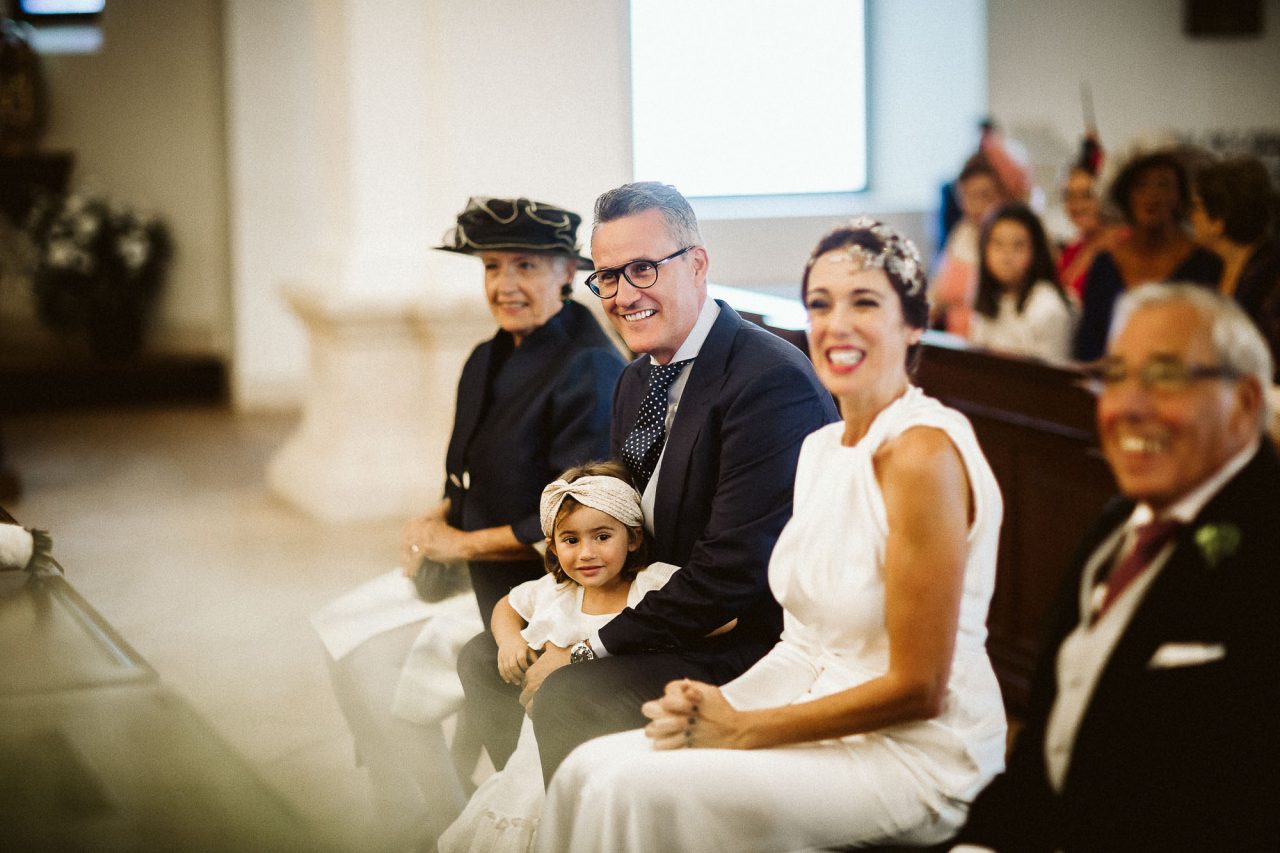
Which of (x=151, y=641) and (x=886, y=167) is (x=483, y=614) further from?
(x=886, y=167)

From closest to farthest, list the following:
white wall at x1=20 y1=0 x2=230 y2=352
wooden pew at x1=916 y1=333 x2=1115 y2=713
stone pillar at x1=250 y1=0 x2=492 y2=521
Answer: wooden pew at x1=916 y1=333 x2=1115 y2=713, stone pillar at x1=250 y1=0 x2=492 y2=521, white wall at x1=20 y1=0 x2=230 y2=352

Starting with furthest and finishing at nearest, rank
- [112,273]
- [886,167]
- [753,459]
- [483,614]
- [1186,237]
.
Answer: [112,273], [886,167], [1186,237], [483,614], [753,459]

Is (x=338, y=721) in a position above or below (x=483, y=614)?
below

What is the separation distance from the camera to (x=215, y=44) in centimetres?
1086

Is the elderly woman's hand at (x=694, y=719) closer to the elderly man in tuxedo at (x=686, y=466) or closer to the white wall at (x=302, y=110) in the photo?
the elderly man in tuxedo at (x=686, y=466)

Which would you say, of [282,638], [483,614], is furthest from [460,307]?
[483,614]

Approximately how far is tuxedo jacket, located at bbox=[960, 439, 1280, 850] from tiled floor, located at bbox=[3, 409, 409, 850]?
123 cm

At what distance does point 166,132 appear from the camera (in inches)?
430

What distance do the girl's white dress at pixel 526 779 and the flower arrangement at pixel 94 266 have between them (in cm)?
885

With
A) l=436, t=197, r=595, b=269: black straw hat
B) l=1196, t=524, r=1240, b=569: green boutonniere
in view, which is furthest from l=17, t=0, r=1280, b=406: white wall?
l=1196, t=524, r=1240, b=569: green boutonniere

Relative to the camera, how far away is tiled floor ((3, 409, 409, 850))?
3.79m

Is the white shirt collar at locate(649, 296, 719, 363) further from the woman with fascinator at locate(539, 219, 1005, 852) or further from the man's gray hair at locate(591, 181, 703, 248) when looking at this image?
the woman with fascinator at locate(539, 219, 1005, 852)

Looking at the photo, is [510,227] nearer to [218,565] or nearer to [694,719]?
[694,719]

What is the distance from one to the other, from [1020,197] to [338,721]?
4.06m
